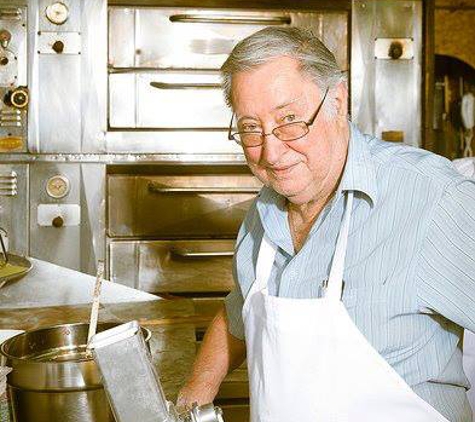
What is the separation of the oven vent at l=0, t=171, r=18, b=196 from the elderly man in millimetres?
1941

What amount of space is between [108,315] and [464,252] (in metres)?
1.18

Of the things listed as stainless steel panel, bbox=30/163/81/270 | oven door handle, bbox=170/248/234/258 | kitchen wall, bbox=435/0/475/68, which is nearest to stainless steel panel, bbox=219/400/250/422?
oven door handle, bbox=170/248/234/258

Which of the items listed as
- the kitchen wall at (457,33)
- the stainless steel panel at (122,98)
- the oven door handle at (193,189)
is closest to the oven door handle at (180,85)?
the stainless steel panel at (122,98)

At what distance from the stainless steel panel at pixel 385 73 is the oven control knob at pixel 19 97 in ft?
5.15

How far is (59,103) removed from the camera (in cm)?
317

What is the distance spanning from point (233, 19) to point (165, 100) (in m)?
0.51

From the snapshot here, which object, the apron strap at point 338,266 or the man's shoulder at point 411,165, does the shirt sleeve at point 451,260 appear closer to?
the man's shoulder at point 411,165

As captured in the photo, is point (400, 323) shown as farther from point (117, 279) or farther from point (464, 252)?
point (117, 279)

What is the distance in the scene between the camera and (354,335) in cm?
136

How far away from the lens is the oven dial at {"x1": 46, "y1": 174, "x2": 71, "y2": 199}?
125 inches

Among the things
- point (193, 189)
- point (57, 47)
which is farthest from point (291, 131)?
point (57, 47)

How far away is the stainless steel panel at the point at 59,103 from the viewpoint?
10.4 ft

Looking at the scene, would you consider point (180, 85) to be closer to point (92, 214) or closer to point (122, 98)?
point (122, 98)

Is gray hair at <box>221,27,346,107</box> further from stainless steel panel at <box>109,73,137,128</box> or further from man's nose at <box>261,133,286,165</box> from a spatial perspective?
stainless steel panel at <box>109,73,137,128</box>
